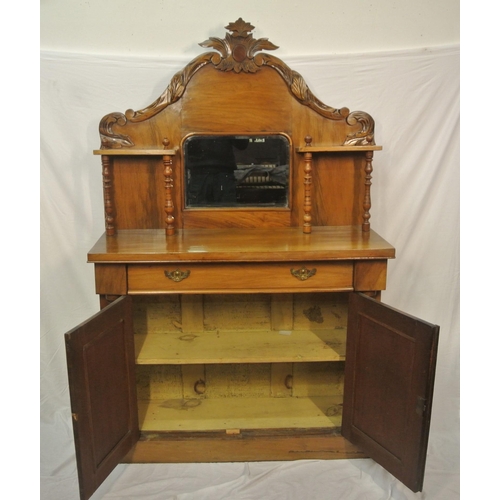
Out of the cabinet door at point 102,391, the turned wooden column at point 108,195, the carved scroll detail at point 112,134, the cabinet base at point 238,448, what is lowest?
the cabinet base at point 238,448

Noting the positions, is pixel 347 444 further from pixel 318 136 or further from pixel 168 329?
pixel 318 136

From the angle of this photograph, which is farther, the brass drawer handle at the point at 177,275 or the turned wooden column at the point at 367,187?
the turned wooden column at the point at 367,187

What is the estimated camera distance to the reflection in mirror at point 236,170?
98.9 inches

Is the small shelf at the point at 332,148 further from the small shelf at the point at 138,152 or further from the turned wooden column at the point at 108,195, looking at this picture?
the turned wooden column at the point at 108,195

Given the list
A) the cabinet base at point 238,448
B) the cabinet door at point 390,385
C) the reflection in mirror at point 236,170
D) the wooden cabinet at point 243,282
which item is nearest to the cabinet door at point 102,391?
the wooden cabinet at point 243,282

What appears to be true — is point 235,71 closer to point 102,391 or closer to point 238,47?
point 238,47

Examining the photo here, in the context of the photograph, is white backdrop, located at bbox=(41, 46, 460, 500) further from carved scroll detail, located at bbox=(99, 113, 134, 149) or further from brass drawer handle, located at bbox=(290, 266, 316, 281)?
brass drawer handle, located at bbox=(290, 266, 316, 281)

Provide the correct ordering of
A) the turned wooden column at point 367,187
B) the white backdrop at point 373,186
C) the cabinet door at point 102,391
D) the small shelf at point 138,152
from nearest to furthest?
the cabinet door at point 102,391 < the small shelf at point 138,152 < the turned wooden column at point 367,187 < the white backdrop at point 373,186

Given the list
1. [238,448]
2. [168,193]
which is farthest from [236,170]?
[238,448]

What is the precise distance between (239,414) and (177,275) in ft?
2.86

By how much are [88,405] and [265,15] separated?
214cm

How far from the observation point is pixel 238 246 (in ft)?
7.37

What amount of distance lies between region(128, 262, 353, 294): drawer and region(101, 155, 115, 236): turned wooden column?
378 millimetres

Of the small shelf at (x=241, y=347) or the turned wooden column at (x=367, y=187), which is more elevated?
the turned wooden column at (x=367, y=187)
